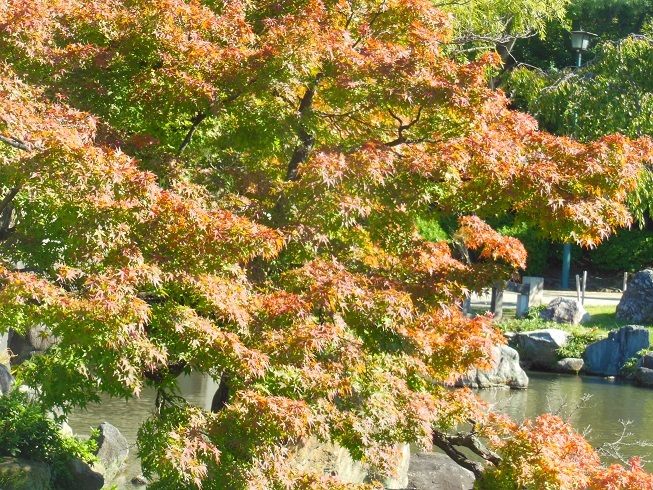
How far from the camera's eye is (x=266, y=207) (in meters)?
6.96

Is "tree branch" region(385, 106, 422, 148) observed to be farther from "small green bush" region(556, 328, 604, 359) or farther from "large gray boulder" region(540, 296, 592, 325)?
"large gray boulder" region(540, 296, 592, 325)

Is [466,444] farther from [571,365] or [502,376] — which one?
[571,365]

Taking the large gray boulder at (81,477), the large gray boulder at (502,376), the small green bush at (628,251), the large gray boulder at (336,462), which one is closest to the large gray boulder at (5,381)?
the large gray boulder at (81,477)

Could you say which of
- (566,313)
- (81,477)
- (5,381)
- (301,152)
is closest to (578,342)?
(566,313)

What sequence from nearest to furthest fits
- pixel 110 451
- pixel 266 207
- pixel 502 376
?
pixel 266 207 < pixel 110 451 < pixel 502 376

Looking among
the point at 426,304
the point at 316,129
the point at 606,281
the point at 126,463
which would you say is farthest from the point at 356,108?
the point at 606,281

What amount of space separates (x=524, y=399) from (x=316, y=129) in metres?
11.0

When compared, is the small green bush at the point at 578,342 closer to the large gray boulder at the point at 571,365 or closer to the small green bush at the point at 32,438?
the large gray boulder at the point at 571,365

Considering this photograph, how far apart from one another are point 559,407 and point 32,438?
298 inches

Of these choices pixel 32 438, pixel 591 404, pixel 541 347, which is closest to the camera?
pixel 32 438

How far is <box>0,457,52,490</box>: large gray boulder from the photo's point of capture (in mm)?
8664

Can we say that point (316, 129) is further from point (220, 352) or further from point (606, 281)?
point (606, 281)

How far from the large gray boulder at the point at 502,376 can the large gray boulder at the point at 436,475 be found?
7296 millimetres

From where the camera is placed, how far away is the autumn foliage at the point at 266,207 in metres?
5.61
